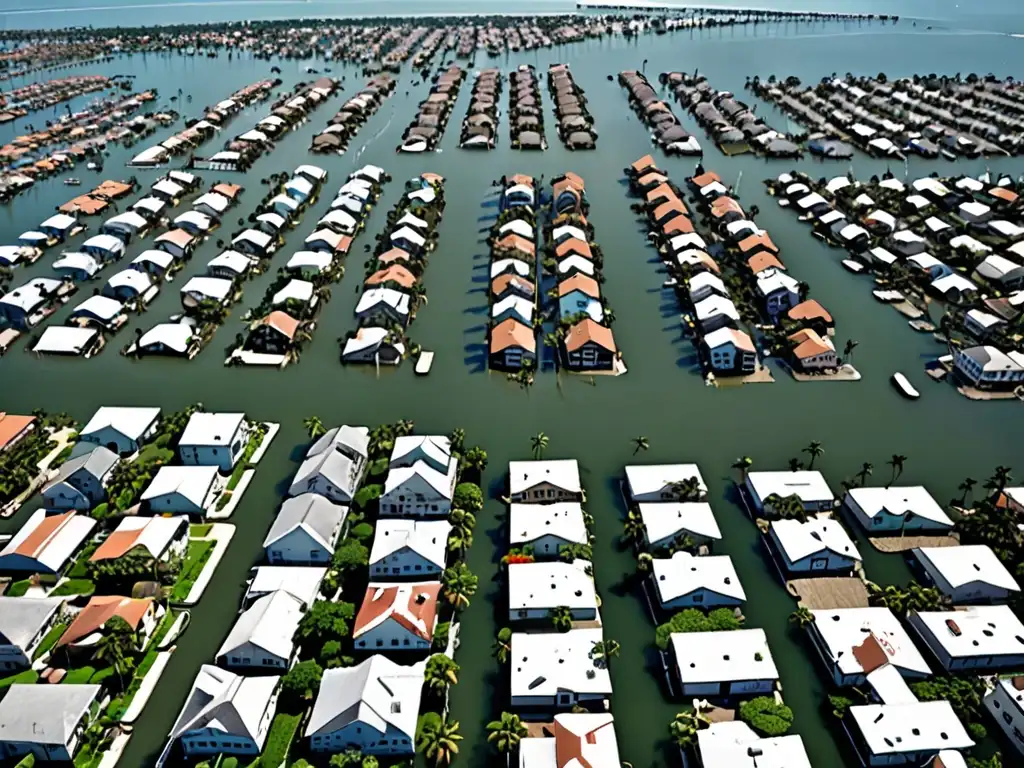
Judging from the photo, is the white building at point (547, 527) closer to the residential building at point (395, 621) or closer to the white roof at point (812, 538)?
the residential building at point (395, 621)

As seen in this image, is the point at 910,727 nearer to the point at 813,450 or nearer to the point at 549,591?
the point at 549,591

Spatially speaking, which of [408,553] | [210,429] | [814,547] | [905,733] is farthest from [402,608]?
[905,733]

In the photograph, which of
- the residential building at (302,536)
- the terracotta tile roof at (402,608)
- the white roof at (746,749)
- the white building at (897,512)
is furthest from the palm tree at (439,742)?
the white building at (897,512)

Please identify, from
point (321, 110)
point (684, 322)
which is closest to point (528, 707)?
point (684, 322)

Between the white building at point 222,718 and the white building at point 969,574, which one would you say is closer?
the white building at point 222,718

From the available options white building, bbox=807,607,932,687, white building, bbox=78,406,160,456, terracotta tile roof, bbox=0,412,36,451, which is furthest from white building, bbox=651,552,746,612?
terracotta tile roof, bbox=0,412,36,451

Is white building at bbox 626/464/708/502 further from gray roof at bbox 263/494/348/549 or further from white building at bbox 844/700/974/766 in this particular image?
gray roof at bbox 263/494/348/549

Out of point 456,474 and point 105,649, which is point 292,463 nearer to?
point 456,474
